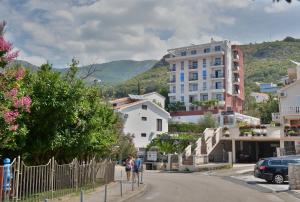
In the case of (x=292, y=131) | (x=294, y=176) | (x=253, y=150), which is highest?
(x=292, y=131)

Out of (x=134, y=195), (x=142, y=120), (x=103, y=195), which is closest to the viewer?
(x=103, y=195)

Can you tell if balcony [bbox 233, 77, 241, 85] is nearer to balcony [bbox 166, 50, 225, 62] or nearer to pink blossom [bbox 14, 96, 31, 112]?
balcony [bbox 166, 50, 225, 62]

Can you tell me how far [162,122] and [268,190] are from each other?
46.3 metres

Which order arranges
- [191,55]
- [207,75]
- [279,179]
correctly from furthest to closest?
[191,55], [207,75], [279,179]

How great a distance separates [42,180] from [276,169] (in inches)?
602

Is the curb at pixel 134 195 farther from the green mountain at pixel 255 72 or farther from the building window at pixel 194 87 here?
the green mountain at pixel 255 72

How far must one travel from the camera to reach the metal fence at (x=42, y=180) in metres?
14.0

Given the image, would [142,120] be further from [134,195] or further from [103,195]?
[103,195]

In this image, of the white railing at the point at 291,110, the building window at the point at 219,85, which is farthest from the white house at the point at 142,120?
the building window at the point at 219,85

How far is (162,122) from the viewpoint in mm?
68312

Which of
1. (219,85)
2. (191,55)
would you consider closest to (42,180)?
(219,85)

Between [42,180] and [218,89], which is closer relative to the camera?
[42,180]

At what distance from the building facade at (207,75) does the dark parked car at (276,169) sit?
194 feet

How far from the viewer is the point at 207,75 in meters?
92.4
